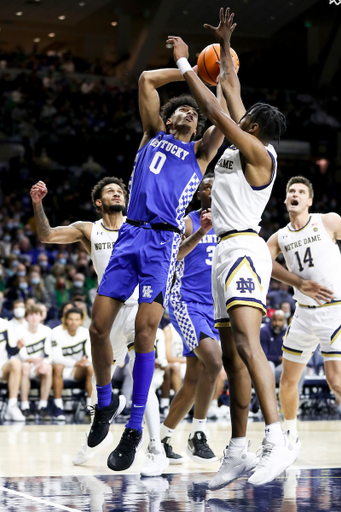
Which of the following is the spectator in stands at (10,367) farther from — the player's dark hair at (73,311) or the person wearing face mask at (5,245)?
the person wearing face mask at (5,245)

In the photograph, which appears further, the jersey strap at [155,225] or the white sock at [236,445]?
the jersey strap at [155,225]

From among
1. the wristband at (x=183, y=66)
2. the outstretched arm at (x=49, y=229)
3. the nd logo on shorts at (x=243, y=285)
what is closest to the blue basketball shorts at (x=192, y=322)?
the outstretched arm at (x=49, y=229)

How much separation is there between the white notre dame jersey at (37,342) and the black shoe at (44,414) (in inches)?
30.8

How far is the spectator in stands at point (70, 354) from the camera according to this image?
32.3 feet

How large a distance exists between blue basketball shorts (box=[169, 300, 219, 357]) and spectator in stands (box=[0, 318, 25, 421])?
4.34 m

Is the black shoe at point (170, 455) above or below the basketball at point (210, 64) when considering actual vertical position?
below

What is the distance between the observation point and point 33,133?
1961 cm

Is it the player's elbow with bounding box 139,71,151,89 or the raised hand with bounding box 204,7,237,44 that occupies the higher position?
the raised hand with bounding box 204,7,237,44

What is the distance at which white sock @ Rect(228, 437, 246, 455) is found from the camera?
420cm

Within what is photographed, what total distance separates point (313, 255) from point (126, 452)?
2.64 m

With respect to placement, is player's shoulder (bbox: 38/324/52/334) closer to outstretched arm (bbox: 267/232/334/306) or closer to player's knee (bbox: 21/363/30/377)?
player's knee (bbox: 21/363/30/377)

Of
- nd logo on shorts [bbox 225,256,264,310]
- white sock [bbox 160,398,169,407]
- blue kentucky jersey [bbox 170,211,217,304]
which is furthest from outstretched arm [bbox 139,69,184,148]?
white sock [bbox 160,398,169,407]

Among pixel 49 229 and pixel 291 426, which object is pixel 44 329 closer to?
pixel 49 229

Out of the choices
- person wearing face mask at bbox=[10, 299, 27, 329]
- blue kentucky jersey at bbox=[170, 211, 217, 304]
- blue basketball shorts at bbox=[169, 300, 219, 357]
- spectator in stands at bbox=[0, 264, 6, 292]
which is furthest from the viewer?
spectator in stands at bbox=[0, 264, 6, 292]
